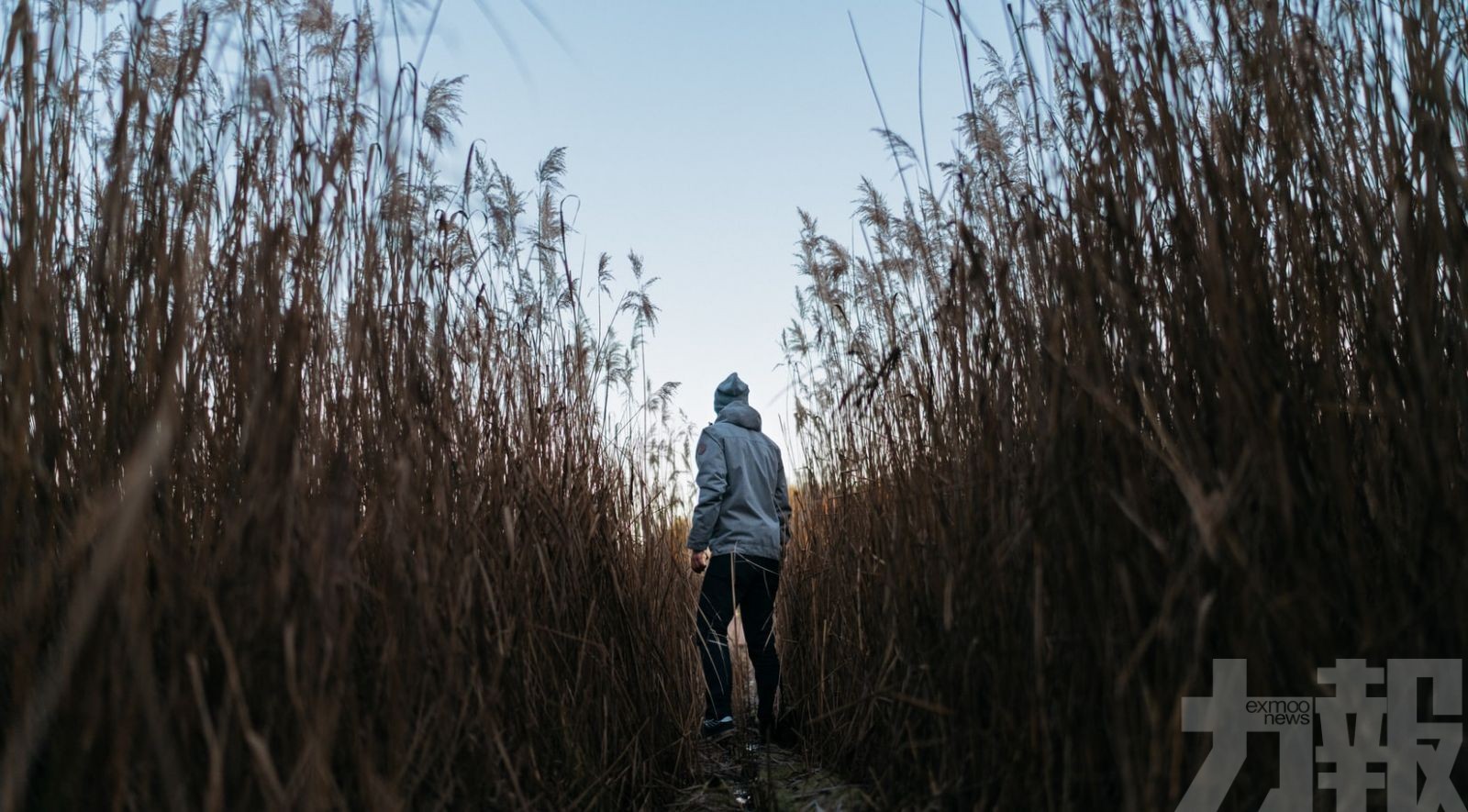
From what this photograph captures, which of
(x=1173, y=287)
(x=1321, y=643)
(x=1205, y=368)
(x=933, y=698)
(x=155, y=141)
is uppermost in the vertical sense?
(x=155, y=141)

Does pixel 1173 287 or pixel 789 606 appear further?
pixel 789 606

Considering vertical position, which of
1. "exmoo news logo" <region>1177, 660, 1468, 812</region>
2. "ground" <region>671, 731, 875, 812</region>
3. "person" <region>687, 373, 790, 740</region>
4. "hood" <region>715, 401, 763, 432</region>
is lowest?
"ground" <region>671, 731, 875, 812</region>

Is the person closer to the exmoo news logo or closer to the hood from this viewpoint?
the hood

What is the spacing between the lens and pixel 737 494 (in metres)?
3.90

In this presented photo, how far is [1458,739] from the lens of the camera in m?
1.21

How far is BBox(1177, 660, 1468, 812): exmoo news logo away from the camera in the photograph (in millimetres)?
1196

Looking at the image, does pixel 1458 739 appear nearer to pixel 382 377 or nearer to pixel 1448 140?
pixel 1448 140

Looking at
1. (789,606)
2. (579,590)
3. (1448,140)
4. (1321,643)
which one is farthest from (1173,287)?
(789,606)

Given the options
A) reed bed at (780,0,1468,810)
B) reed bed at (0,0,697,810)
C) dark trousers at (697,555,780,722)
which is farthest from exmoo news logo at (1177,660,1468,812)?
dark trousers at (697,555,780,722)

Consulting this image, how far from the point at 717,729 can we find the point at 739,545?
2.37ft

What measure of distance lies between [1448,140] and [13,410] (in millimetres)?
2033

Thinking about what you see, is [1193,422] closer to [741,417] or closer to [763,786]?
[763,786]

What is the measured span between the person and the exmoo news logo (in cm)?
255

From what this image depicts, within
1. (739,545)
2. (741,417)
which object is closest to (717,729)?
(739,545)
